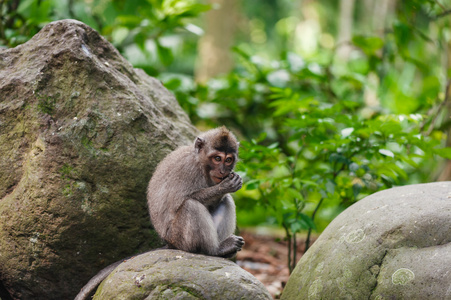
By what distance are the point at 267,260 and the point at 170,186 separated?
3806 mm

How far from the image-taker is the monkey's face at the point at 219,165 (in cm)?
459

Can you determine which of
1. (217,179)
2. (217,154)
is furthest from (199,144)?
(217,179)

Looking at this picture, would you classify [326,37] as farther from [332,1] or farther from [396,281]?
[396,281]

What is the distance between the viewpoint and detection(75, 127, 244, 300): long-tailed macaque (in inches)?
168

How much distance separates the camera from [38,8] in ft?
23.6

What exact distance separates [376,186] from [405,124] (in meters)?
1.95

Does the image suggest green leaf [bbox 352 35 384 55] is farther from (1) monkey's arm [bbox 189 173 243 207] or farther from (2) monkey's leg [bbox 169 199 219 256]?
(2) monkey's leg [bbox 169 199 219 256]

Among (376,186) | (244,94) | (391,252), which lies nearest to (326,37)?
(244,94)

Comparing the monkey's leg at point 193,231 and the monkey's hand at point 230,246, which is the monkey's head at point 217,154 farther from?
the monkey's hand at point 230,246

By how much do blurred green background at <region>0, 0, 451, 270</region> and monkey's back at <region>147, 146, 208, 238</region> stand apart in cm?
97

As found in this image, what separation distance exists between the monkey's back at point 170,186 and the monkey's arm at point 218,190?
0.10 meters

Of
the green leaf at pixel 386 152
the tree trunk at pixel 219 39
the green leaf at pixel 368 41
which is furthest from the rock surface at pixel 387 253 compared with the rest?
the tree trunk at pixel 219 39

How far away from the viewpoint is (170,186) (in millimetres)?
4453

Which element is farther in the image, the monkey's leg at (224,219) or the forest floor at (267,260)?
the forest floor at (267,260)
